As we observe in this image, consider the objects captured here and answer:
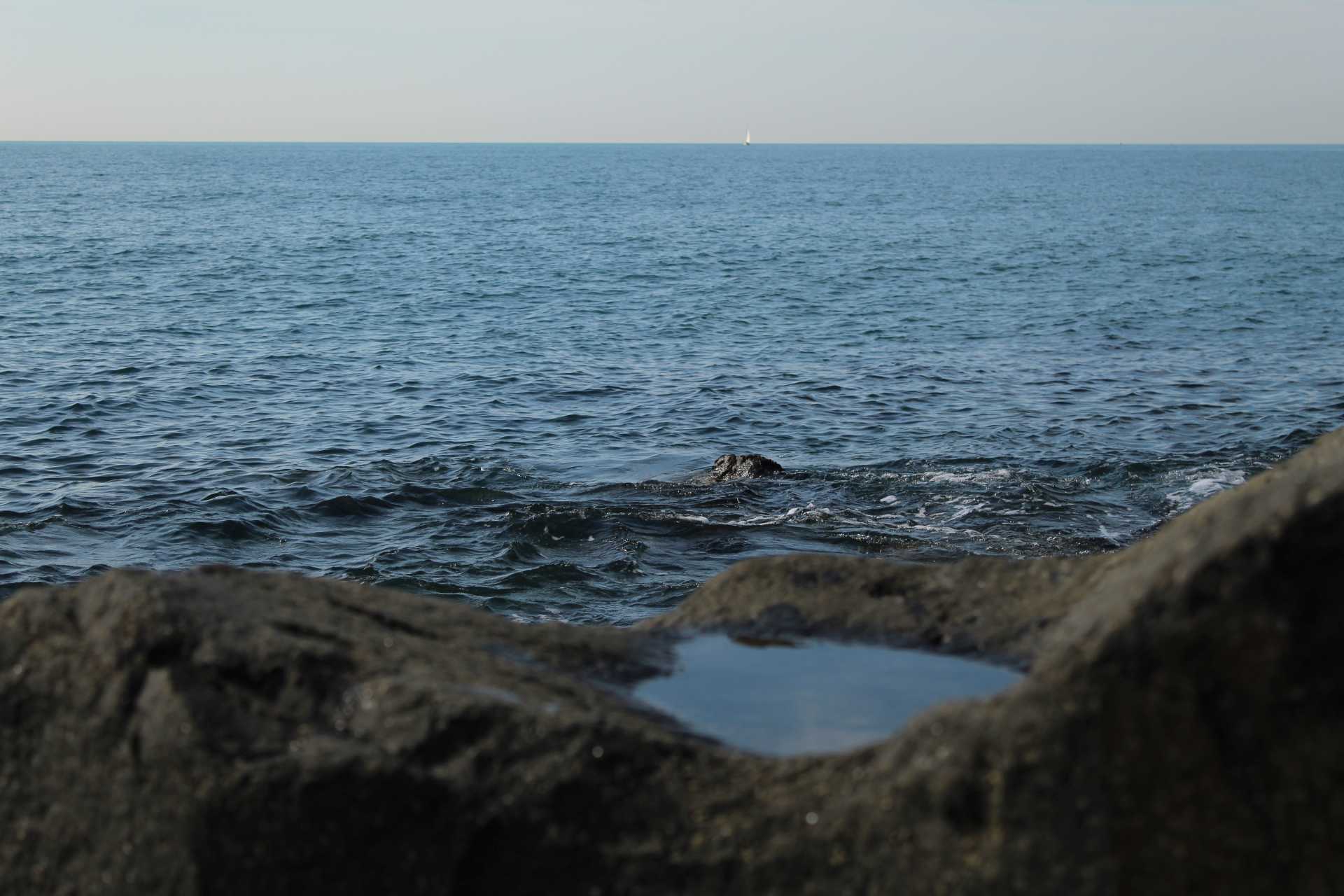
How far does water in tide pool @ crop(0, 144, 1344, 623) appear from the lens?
14.1m

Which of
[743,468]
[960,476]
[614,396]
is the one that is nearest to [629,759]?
[743,468]

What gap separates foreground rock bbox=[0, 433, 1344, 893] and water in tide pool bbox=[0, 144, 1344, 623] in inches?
313

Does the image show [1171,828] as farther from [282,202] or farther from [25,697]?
[282,202]

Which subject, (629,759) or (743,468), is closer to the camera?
(629,759)

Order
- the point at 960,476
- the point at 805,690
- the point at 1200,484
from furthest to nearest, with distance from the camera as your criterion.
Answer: the point at 960,476
the point at 1200,484
the point at 805,690

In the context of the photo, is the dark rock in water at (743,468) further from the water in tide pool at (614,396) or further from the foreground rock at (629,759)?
the foreground rock at (629,759)

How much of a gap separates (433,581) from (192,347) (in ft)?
54.1

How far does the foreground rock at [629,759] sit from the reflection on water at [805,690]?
0.70ft

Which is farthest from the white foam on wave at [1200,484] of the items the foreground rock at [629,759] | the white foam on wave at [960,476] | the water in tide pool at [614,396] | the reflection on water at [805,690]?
the foreground rock at [629,759]

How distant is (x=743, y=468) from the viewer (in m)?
16.4

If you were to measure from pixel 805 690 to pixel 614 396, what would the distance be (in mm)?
17786

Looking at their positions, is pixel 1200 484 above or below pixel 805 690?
below

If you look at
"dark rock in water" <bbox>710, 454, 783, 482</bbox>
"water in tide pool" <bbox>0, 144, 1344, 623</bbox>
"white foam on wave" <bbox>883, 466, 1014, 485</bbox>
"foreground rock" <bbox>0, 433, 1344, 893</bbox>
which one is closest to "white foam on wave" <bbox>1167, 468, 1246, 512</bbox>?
"water in tide pool" <bbox>0, 144, 1344, 623</bbox>

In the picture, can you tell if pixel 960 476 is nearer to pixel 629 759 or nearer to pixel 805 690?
pixel 805 690
